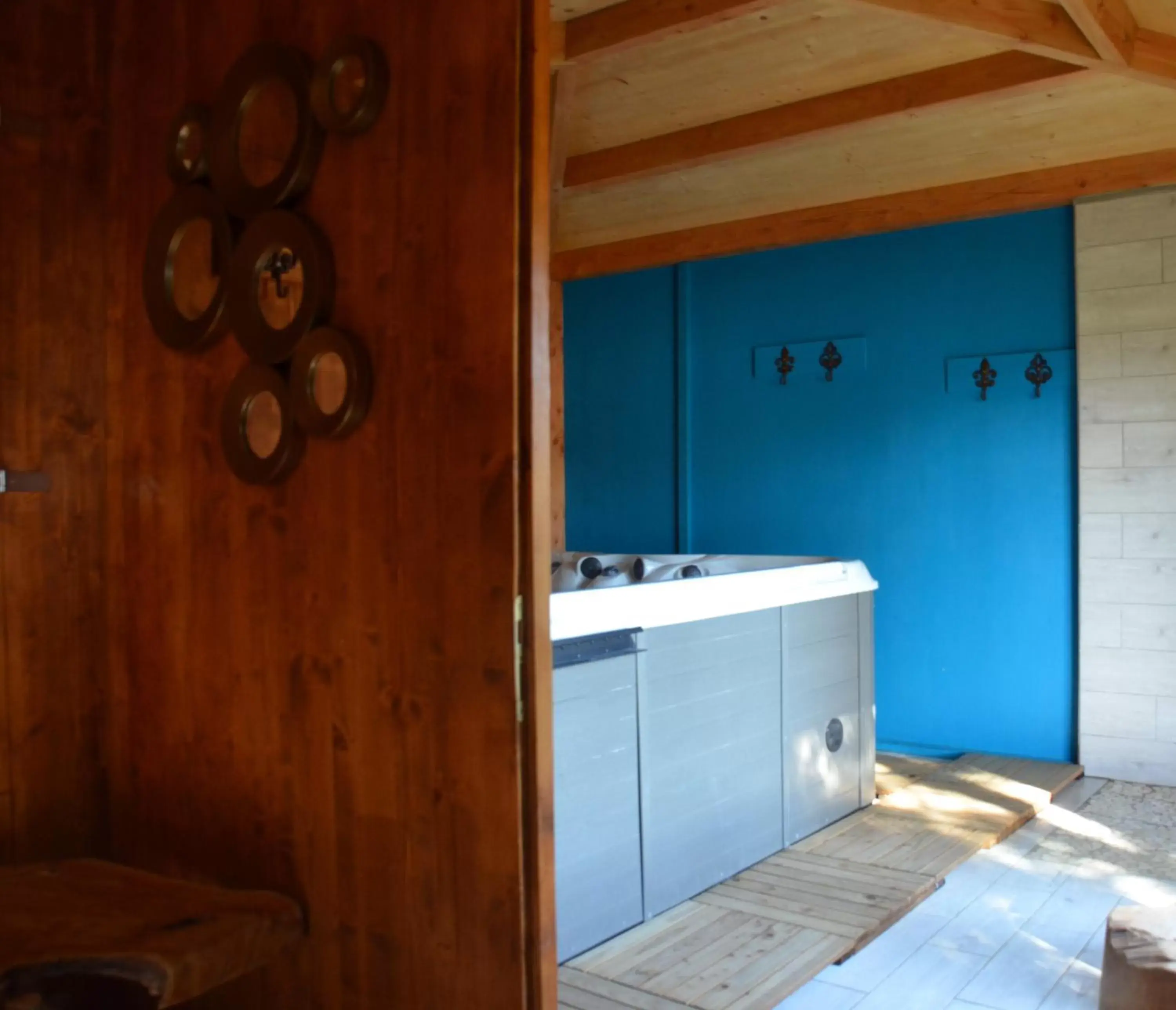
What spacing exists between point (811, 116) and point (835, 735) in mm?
2181

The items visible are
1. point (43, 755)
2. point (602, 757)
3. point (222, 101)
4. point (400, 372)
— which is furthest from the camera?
point (602, 757)

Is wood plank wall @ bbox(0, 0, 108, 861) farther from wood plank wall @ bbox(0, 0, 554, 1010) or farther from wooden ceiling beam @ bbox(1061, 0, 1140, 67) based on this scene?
wooden ceiling beam @ bbox(1061, 0, 1140, 67)

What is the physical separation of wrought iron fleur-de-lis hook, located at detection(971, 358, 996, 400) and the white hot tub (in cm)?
118

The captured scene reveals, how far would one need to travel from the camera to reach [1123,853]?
3.34 meters

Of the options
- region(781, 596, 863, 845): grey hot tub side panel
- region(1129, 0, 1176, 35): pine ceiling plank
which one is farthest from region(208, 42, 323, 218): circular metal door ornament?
region(1129, 0, 1176, 35): pine ceiling plank

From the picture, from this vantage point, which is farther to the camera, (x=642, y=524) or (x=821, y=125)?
(x=642, y=524)

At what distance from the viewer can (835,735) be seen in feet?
11.8

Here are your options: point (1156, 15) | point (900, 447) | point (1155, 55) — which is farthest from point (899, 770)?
point (1156, 15)

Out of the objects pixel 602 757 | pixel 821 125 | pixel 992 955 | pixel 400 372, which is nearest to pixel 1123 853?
pixel 992 955

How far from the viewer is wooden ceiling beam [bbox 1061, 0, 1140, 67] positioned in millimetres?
2939

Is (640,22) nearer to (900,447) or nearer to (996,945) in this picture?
(900,447)

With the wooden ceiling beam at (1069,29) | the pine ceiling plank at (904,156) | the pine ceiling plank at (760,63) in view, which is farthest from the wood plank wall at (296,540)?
the pine ceiling plank at (904,156)

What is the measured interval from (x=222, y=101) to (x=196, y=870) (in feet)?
3.86

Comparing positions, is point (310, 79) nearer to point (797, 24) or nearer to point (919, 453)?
point (797, 24)
